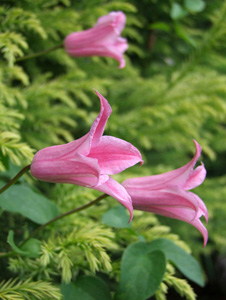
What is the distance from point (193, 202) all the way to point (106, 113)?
208 millimetres

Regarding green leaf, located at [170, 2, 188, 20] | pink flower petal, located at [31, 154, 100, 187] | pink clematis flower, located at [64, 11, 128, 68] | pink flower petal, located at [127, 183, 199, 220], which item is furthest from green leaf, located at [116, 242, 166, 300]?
green leaf, located at [170, 2, 188, 20]

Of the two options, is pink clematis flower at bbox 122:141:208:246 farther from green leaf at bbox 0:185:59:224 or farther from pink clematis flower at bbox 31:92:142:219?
green leaf at bbox 0:185:59:224

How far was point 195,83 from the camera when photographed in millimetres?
1458

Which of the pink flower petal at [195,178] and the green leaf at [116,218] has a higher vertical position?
the pink flower petal at [195,178]

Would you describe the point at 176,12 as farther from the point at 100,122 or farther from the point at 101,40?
the point at 100,122

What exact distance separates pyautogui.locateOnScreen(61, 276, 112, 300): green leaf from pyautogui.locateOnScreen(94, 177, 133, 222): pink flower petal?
0.24 m

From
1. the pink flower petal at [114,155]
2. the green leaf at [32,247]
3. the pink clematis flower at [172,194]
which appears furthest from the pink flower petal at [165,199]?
the green leaf at [32,247]

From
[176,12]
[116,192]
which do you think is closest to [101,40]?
[176,12]

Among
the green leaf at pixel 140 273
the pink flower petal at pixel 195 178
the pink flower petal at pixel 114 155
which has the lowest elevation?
the green leaf at pixel 140 273

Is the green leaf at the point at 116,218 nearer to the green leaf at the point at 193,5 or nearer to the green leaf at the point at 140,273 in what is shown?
the green leaf at the point at 140,273

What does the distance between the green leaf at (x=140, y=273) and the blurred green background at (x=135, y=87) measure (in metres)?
0.25

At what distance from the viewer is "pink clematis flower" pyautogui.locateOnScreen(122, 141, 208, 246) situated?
0.57m

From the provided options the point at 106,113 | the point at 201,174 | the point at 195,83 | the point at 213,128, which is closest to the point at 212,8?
the point at 195,83

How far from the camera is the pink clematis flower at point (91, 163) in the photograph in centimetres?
50
